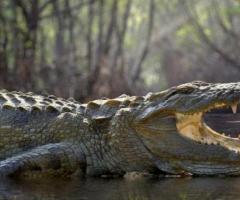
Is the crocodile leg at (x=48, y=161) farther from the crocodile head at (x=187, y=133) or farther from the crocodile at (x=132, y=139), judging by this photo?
the crocodile head at (x=187, y=133)

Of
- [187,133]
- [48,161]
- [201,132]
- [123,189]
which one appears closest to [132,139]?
[187,133]

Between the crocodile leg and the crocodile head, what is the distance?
648 mm

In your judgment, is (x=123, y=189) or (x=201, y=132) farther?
(x=201, y=132)

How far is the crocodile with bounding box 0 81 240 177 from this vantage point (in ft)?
20.1

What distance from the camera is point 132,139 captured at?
6.41m

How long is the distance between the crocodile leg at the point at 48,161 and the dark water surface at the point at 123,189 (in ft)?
0.98

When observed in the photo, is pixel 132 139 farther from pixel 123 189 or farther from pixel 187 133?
pixel 123 189

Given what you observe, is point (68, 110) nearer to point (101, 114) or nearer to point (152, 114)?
point (101, 114)

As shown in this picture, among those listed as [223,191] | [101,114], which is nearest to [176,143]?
[101,114]

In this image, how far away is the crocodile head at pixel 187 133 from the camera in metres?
6.09

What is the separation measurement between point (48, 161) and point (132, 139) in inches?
31.0

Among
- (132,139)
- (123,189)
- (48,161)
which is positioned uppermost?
(132,139)

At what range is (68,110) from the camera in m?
6.83

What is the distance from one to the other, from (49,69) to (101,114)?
973 centimetres
